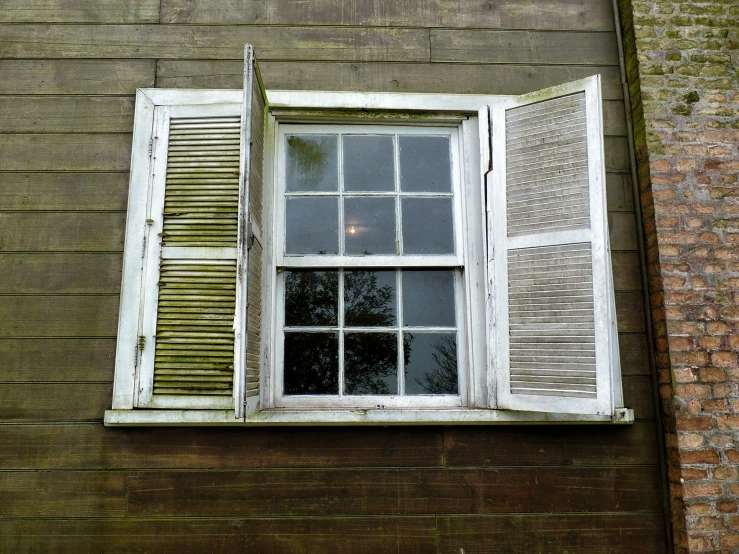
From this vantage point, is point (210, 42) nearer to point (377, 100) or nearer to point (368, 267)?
point (377, 100)

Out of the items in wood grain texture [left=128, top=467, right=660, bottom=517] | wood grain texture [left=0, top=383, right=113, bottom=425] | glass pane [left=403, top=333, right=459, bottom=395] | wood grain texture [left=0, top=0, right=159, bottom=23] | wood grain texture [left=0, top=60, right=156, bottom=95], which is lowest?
→ wood grain texture [left=128, top=467, right=660, bottom=517]

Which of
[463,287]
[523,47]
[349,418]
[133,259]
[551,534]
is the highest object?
[523,47]

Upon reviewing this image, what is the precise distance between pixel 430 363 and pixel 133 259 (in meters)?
1.45

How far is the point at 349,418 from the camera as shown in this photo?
230 centimetres

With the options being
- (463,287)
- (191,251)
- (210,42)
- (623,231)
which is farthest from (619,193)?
(210,42)

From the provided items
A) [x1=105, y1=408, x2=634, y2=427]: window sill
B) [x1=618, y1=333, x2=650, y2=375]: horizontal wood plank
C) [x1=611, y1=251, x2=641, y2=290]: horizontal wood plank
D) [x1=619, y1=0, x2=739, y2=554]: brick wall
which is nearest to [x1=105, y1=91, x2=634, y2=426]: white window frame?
[x1=105, y1=408, x2=634, y2=427]: window sill

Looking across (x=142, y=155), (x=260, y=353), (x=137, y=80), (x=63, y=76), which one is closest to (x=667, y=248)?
(x=260, y=353)

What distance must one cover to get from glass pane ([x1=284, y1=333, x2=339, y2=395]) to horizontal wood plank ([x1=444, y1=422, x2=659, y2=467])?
0.59m

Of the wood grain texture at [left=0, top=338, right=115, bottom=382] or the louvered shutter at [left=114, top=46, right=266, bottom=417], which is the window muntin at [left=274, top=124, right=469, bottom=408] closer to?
the louvered shutter at [left=114, top=46, right=266, bottom=417]

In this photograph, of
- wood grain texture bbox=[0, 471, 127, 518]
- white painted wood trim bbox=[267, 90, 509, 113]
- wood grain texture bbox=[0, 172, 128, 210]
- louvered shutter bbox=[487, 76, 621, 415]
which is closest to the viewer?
louvered shutter bbox=[487, 76, 621, 415]

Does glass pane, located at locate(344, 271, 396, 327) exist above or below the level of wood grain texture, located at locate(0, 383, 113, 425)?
above

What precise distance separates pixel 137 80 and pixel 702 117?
276cm

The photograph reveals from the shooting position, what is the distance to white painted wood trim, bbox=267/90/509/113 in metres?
2.61

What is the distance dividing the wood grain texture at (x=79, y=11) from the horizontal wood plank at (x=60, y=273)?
4.07ft
